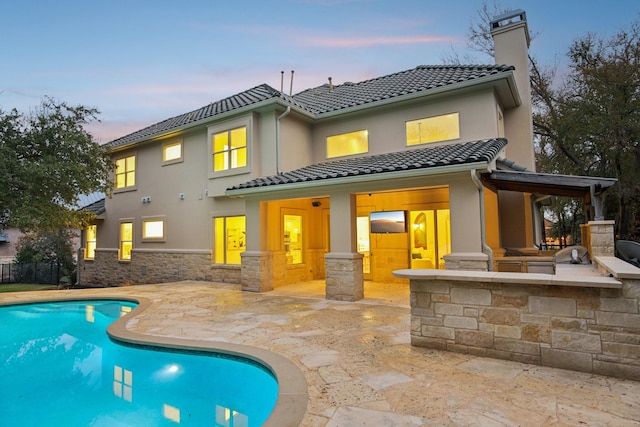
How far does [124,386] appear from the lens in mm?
5172

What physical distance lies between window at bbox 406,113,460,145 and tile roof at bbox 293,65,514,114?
974mm

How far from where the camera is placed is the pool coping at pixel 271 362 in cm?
338

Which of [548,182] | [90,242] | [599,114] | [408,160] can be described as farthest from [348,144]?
[90,242]

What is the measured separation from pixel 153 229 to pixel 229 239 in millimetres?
4709

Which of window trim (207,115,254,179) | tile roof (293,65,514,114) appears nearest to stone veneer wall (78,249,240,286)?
window trim (207,115,254,179)

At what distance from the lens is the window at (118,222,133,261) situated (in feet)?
55.1

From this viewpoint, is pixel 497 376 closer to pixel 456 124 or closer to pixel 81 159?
pixel 456 124

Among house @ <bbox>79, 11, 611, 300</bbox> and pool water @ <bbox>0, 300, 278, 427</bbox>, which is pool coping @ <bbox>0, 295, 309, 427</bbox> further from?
house @ <bbox>79, 11, 611, 300</bbox>

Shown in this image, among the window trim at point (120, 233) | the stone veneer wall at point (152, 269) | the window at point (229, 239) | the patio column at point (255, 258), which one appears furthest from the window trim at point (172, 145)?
the patio column at point (255, 258)

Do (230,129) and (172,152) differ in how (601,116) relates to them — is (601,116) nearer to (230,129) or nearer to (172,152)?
(230,129)

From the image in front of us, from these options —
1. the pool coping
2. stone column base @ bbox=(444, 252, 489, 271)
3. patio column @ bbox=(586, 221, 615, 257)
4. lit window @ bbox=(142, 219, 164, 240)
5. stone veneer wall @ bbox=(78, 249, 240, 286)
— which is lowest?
the pool coping

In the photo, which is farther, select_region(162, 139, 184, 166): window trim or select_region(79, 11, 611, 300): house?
select_region(162, 139, 184, 166): window trim

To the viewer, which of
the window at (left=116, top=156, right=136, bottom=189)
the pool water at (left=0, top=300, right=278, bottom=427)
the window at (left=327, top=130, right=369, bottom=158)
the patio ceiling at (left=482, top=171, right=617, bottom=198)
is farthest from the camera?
the window at (left=116, top=156, right=136, bottom=189)

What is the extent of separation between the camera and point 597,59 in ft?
53.9
